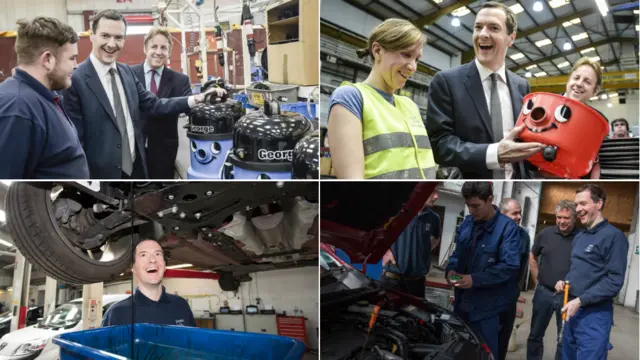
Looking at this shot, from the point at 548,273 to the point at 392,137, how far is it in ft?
2.77

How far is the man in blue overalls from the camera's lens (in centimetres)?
191

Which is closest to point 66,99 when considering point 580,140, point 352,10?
point 352,10

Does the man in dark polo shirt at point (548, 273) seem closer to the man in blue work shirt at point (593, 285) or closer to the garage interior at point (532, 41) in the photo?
the man in blue work shirt at point (593, 285)

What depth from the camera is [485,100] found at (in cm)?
159

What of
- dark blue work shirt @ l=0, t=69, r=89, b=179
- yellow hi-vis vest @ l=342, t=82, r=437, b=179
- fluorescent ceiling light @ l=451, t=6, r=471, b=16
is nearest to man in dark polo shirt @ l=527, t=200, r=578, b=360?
yellow hi-vis vest @ l=342, t=82, r=437, b=179

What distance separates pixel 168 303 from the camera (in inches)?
80.0

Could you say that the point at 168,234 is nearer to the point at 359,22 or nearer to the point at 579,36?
the point at 359,22

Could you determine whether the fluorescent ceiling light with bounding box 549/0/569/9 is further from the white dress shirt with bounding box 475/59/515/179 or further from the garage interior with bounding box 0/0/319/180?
the garage interior with bounding box 0/0/319/180

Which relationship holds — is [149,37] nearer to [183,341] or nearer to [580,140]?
[183,341]

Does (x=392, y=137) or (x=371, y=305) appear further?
(x=371, y=305)

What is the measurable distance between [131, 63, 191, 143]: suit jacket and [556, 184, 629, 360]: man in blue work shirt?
4.94 feet

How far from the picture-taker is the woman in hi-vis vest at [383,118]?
1574 mm

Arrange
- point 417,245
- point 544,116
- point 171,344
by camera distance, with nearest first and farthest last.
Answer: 1. point 544,116
2. point 417,245
3. point 171,344

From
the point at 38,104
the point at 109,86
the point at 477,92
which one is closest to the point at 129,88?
the point at 109,86
